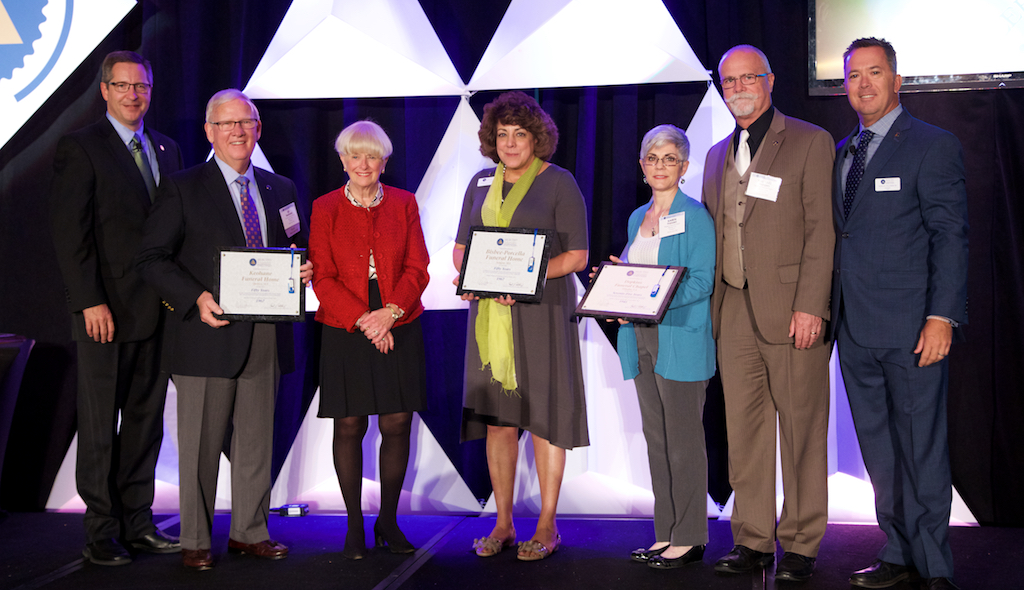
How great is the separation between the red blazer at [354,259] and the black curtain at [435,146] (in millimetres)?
979

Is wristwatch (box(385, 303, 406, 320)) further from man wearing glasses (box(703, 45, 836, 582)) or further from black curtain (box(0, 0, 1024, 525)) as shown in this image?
man wearing glasses (box(703, 45, 836, 582))

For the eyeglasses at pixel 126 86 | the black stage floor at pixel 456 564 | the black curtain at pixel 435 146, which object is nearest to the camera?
the black stage floor at pixel 456 564

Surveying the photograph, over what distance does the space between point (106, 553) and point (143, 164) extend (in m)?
1.73

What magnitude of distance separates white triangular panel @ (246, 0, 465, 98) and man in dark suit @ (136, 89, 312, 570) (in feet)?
3.10

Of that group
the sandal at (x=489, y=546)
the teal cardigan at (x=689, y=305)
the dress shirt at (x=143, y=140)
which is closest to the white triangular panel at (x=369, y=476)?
the sandal at (x=489, y=546)

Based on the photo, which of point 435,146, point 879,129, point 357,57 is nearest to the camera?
point 879,129

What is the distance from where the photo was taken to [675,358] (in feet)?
9.72

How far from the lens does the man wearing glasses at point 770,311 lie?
2.88 metres

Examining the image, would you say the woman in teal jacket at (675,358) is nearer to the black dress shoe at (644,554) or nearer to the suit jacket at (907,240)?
the black dress shoe at (644,554)

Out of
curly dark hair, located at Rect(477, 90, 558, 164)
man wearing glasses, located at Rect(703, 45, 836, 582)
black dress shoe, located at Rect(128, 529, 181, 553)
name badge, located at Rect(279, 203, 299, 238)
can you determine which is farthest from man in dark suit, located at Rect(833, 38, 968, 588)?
black dress shoe, located at Rect(128, 529, 181, 553)

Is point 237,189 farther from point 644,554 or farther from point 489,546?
point 644,554

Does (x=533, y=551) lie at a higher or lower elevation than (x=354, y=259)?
lower

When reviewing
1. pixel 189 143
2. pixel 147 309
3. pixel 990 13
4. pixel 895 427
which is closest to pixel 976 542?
pixel 895 427

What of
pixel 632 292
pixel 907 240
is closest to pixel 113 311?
pixel 632 292
